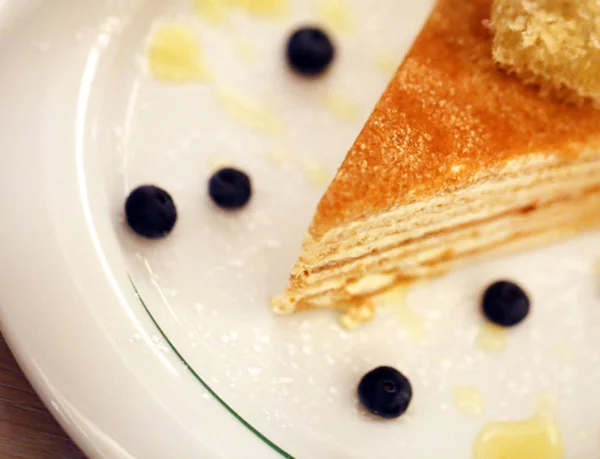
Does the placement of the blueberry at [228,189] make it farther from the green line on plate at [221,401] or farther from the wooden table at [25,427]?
the wooden table at [25,427]

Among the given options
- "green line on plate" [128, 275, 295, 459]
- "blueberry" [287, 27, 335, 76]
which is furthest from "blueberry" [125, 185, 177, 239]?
"blueberry" [287, 27, 335, 76]

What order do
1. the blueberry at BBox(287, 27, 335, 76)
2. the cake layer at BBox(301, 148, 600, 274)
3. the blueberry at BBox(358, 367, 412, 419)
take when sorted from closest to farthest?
the blueberry at BBox(358, 367, 412, 419), the cake layer at BBox(301, 148, 600, 274), the blueberry at BBox(287, 27, 335, 76)

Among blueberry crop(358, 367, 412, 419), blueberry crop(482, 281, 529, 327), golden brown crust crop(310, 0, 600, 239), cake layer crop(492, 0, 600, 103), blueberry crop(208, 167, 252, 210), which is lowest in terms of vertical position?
blueberry crop(358, 367, 412, 419)

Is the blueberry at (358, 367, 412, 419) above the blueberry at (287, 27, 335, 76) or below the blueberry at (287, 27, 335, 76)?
below

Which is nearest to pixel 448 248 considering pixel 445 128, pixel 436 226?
pixel 436 226

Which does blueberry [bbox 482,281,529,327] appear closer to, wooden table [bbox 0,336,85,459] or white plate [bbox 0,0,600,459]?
white plate [bbox 0,0,600,459]

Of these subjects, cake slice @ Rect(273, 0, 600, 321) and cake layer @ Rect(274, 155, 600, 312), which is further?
cake layer @ Rect(274, 155, 600, 312)
